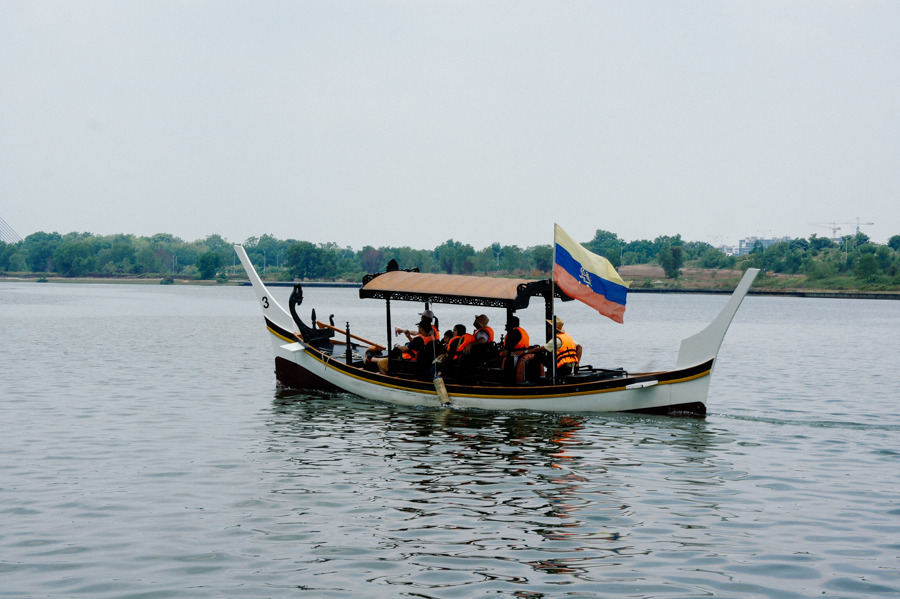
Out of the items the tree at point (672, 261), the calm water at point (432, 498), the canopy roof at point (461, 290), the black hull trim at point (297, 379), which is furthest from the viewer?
the tree at point (672, 261)

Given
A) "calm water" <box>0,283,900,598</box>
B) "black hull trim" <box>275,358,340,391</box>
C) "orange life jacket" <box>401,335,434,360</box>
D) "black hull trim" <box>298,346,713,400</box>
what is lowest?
"calm water" <box>0,283,900,598</box>

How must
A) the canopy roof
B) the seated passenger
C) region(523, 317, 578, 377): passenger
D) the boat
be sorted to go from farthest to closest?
the seated passenger < region(523, 317, 578, 377): passenger < the canopy roof < the boat

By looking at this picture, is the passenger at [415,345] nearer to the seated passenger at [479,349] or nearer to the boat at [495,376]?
the boat at [495,376]

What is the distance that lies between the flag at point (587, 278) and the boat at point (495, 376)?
0.51 metres

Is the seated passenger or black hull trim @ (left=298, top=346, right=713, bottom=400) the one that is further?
the seated passenger

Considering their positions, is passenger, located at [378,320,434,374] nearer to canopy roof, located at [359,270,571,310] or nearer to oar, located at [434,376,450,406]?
canopy roof, located at [359,270,571,310]

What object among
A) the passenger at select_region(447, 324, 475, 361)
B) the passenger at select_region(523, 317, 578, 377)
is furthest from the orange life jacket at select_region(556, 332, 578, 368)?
the passenger at select_region(447, 324, 475, 361)

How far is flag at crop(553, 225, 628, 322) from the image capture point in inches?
759

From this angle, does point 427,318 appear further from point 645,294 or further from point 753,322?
point 645,294

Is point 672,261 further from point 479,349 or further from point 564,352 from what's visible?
point 479,349

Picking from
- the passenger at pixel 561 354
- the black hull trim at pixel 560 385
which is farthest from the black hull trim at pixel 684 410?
the passenger at pixel 561 354

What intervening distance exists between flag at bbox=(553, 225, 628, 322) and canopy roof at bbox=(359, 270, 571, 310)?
629 mm

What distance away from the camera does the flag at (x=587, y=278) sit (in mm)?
19281

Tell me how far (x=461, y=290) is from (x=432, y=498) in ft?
27.2
